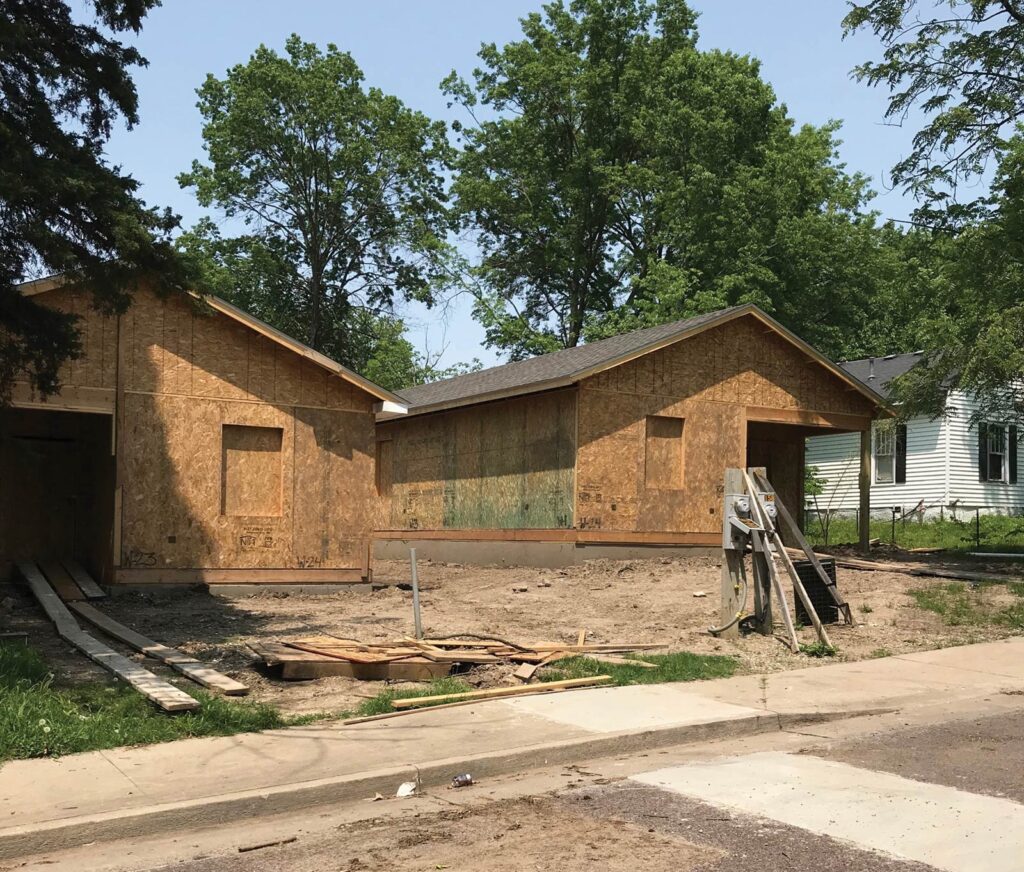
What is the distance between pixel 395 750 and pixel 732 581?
6.42 metres

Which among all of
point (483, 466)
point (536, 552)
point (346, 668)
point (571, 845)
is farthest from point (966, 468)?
point (571, 845)

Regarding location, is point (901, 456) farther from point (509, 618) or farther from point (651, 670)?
point (651, 670)

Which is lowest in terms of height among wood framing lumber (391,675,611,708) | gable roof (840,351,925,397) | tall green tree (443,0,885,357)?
wood framing lumber (391,675,611,708)

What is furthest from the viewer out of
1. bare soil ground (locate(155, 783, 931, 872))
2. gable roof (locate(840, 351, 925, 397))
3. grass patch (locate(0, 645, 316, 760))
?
gable roof (locate(840, 351, 925, 397))

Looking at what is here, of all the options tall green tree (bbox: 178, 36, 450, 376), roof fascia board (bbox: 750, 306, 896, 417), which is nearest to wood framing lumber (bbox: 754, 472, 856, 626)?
roof fascia board (bbox: 750, 306, 896, 417)

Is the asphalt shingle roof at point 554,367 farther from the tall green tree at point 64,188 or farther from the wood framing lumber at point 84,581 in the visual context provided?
the tall green tree at point 64,188

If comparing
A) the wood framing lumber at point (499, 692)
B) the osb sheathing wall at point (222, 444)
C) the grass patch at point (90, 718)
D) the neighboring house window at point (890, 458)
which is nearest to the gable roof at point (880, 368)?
the neighboring house window at point (890, 458)

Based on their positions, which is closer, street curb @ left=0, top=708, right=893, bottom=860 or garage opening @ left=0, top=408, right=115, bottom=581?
street curb @ left=0, top=708, right=893, bottom=860

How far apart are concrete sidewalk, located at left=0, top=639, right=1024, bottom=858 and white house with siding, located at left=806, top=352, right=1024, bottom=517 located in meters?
23.8

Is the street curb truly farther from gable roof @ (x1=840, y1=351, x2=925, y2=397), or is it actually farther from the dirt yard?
gable roof @ (x1=840, y1=351, x2=925, y2=397)

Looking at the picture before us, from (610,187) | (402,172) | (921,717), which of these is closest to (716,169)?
(610,187)

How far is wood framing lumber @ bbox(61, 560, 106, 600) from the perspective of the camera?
17.0 metres

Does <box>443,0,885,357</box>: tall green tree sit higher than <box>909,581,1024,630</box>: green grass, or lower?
higher

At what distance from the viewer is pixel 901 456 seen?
3588cm
